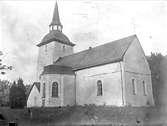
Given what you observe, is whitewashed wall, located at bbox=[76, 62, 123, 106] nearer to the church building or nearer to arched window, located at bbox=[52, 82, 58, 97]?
the church building

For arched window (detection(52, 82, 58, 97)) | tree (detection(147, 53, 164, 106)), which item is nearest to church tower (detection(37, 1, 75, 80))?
arched window (detection(52, 82, 58, 97))

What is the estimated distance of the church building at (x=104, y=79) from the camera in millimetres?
24453

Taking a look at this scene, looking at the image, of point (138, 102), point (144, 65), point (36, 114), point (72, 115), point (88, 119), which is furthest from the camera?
point (144, 65)

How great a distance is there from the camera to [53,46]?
38625 mm

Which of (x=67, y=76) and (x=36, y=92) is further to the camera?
(x=36, y=92)

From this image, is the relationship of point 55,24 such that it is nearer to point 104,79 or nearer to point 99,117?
point 104,79

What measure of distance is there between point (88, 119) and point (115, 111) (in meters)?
2.79

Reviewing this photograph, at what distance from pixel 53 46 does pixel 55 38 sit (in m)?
1.69

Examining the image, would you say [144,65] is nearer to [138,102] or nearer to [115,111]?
[138,102]

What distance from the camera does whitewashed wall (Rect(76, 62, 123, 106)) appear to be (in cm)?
2442

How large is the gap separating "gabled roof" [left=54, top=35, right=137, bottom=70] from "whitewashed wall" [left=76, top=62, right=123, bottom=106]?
79 centimetres

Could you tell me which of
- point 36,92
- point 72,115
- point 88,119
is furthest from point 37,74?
point 88,119

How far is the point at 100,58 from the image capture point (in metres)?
28.2

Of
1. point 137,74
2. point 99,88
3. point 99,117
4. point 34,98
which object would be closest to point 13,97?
point 34,98
